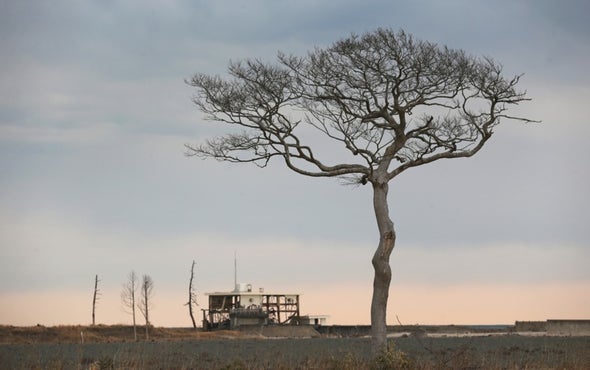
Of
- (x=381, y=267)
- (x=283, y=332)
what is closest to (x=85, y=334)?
(x=283, y=332)

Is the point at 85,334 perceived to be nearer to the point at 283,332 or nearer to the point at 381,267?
the point at 283,332

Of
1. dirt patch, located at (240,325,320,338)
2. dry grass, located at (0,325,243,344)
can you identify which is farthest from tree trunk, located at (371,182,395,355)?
dirt patch, located at (240,325,320,338)

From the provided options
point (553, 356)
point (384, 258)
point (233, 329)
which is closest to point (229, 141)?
point (384, 258)

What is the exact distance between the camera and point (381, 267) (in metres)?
25.0

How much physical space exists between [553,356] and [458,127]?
707cm

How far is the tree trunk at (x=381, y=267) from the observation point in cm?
2500

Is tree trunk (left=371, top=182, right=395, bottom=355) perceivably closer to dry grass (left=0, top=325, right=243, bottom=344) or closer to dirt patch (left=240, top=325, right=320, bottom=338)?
dry grass (left=0, top=325, right=243, bottom=344)

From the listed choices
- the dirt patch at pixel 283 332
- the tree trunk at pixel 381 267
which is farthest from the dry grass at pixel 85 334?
the tree trunk at pixel 381 267

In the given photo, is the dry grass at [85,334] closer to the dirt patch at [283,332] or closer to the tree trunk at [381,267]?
the dirt patch at [283,332]

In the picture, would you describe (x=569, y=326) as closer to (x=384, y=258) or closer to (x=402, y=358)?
(x=384, y=258)

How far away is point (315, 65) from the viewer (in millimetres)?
25797

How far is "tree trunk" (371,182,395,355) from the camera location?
2500 centimetres

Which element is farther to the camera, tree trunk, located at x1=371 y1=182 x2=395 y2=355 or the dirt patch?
the dirt patch

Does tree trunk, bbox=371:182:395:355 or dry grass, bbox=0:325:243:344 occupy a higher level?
tree trunk, bbox=371:182:395:355
